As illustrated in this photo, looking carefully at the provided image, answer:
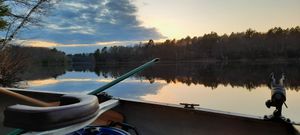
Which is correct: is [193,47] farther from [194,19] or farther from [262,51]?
[194,19]

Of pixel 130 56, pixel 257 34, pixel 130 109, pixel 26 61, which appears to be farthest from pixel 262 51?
pixel 130 109

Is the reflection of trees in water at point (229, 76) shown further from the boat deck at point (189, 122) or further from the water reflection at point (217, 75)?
the boat deck at point (189, 122)

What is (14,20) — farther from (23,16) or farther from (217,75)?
(217,75)

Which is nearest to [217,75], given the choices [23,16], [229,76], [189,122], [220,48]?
[229,76]

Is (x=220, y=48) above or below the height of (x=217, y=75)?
above

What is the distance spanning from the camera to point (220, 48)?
1695 inches

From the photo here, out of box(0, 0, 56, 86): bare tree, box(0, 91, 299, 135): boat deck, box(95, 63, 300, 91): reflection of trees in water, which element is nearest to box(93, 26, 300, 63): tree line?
box(95, 63, 300, 91): reflection of trees in water

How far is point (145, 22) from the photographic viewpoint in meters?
18.0

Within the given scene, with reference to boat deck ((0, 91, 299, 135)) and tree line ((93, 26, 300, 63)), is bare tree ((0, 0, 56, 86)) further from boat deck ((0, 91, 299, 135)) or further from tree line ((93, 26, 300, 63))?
tree line ((93, 26, 300, 63))

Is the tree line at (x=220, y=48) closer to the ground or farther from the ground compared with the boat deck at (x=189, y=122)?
farther from the ground

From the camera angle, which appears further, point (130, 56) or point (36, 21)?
point (130, 56)

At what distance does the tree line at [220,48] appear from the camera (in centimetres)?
3644

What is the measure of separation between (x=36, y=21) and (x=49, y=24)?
1.25 feet

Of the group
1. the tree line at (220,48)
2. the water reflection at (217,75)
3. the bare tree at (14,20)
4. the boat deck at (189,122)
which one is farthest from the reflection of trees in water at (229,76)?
the tree line at (220,48)
